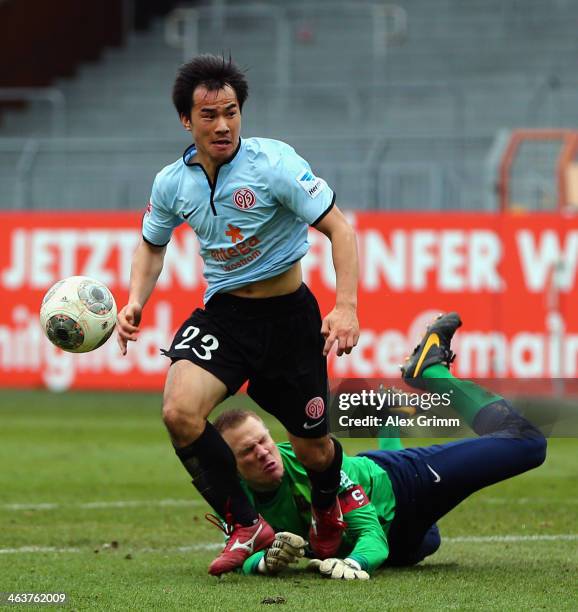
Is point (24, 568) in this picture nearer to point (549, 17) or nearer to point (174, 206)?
point (174, 206)

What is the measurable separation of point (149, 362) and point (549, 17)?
10.9 metres

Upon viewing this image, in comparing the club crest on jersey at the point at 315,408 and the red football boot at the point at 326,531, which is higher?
the club crest on jersey at the point at 315,408

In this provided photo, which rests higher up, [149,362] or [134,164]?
[134,164]

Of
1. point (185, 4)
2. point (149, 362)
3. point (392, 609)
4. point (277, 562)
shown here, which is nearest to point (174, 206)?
point (277, 562)

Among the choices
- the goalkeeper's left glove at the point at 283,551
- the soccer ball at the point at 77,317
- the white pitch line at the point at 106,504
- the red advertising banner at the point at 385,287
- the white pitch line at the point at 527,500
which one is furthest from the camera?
the red advertising banner at the point at 385,287

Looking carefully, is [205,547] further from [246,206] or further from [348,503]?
[246,206]

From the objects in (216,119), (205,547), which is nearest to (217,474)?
(205,547)

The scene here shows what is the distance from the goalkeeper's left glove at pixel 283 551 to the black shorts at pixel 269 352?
478 mm

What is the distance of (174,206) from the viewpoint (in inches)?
253

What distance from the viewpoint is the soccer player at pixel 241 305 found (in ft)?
19.9

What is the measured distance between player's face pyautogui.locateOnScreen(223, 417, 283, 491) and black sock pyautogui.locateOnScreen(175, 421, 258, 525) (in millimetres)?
127

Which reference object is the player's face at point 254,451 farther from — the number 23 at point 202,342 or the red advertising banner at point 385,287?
the red advertising banner at point 385,287

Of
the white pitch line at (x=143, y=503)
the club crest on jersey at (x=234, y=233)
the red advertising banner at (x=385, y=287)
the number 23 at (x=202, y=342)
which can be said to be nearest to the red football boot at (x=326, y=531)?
the number 23 at (x=202, y=342)

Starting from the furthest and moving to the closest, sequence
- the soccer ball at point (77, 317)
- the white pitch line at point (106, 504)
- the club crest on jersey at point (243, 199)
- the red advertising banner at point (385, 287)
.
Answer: the red advertising banner at point (385, 287)
the white pitch line at point (106, 504)
the soccer ball at point (77, 317)
the club crest on jersey at point (243, 199)
